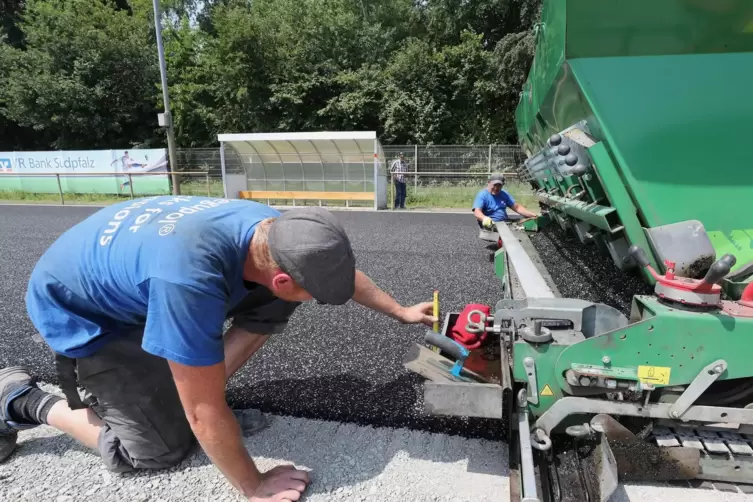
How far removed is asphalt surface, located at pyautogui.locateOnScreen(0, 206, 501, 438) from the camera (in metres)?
2.45

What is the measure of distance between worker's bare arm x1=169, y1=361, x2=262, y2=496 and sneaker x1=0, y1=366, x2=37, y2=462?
1.16m

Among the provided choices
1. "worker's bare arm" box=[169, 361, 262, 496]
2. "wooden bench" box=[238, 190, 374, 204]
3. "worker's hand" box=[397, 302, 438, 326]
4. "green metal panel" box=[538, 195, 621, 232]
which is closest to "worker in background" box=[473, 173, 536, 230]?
"green metal panel" box=[538, 195, 621, 232]

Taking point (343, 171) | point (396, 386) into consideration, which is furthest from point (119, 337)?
point (343, 171)

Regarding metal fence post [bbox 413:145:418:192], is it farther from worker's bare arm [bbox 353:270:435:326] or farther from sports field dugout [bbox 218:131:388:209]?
worker's bare arm [bbox 353:270:435:326]

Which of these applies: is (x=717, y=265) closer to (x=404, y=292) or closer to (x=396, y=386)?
(x=396, y=386)

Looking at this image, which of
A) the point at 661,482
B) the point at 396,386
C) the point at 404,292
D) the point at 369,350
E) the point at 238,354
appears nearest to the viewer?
the point at 661,482

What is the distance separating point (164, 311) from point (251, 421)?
3.63 feet

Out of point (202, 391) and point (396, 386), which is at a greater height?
point (202, 391)

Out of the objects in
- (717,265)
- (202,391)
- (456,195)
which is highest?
(717,265)

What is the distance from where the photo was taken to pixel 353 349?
3.18 meters

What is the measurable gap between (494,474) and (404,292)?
2.66 m

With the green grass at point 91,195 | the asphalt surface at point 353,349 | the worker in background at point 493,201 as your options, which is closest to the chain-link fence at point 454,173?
the green grass at point 91,195

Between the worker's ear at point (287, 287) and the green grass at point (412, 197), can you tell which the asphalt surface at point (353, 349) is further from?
the green grass at point (412, 197)

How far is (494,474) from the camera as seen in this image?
1958 mm
